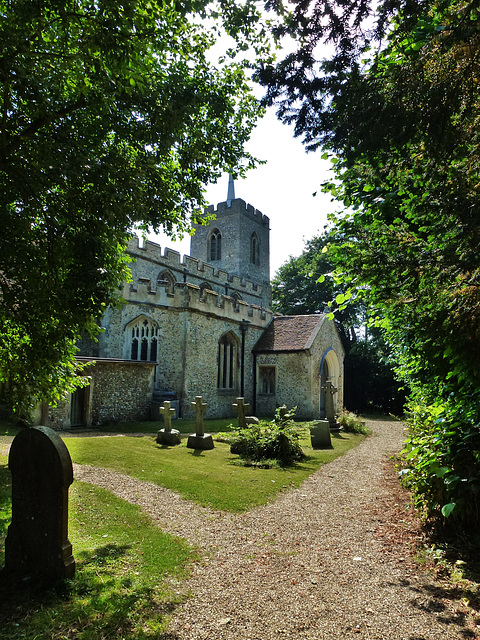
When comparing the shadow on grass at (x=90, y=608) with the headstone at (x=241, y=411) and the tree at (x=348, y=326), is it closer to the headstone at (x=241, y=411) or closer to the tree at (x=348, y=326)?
the headstone at (x=241, y=411)

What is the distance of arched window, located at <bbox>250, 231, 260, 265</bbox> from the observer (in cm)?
3669

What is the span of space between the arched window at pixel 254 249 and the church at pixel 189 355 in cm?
1122

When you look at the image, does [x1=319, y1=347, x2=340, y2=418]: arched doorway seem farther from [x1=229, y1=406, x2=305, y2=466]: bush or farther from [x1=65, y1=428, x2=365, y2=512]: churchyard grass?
[x1=229, y1=406, x2=305, y2=466]: bush

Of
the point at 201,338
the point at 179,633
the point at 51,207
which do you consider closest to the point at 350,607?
the point at 179,633

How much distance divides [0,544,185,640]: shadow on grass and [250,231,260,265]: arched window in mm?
33924

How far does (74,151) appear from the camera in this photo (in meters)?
4.41

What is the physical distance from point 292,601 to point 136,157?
560 centimetres

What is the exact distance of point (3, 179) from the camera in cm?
494

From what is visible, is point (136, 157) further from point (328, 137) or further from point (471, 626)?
point (471, 626)

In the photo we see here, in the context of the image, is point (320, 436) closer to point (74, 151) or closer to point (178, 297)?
point (178, 297)

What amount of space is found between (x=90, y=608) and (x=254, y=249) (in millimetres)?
35128

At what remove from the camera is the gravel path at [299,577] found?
3.05m

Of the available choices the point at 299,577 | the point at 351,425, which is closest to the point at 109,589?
the point at 299,577

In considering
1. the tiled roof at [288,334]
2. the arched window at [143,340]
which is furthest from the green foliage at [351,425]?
the arched window at [143,340]
